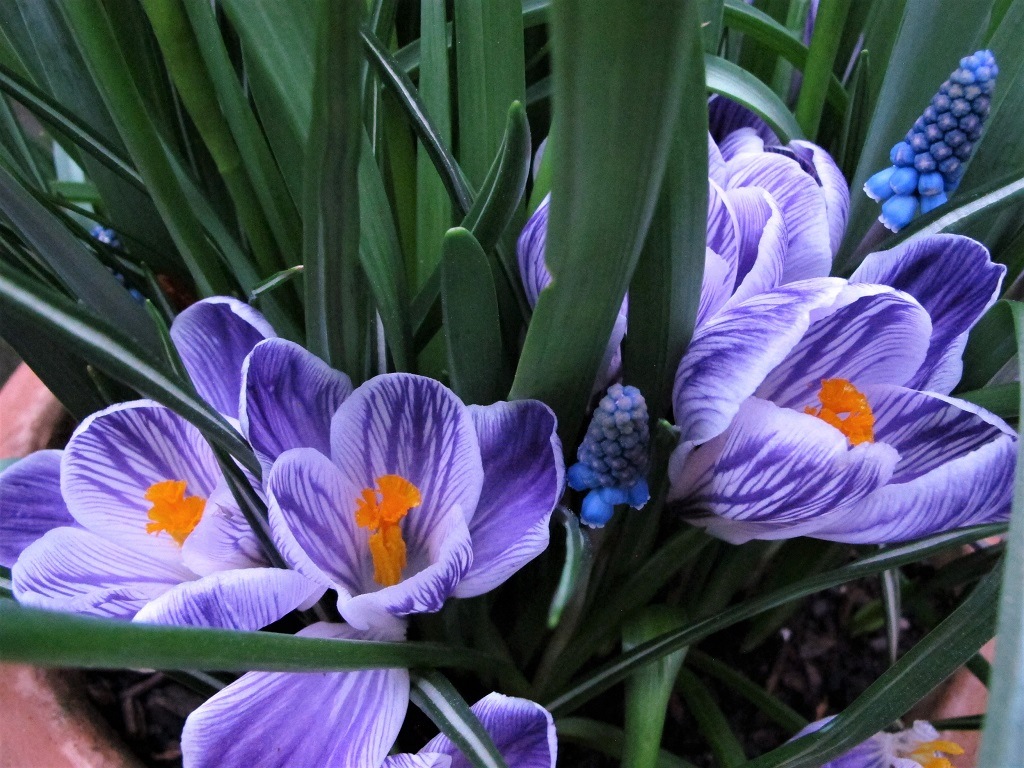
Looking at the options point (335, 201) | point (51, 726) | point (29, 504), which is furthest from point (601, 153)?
point (51, 726)

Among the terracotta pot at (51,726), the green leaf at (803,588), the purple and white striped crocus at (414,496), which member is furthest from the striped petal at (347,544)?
the terracotta pot at (51,726)

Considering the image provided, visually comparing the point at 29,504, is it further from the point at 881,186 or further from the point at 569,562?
the point at 881,186

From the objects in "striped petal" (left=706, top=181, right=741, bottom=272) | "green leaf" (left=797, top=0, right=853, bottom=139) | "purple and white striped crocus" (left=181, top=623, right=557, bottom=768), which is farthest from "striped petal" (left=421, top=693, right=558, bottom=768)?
"green leaf" (left=797, top=0, right=853, bottom=139)

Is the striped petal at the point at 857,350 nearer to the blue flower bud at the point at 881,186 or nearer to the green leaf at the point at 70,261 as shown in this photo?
the blue flower bud at the point at 881,186

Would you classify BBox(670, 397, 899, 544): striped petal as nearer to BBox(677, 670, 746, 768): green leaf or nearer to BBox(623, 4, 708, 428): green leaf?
BBox(623, 4, 708, 428): green leaf

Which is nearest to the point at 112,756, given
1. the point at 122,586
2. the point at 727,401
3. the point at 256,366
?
the point at 122,586

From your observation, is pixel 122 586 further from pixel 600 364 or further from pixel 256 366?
pixel 600 364
